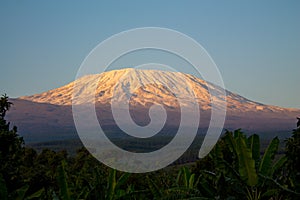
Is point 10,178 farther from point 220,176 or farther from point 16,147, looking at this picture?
point 220,176

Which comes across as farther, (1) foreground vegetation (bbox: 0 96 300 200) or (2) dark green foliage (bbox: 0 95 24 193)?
(2) dark green foliage (bbox: 0 95 24 193)

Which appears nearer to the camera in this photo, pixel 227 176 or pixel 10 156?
pixel 227 176

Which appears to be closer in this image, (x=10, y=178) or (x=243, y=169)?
(x=243, y=169)

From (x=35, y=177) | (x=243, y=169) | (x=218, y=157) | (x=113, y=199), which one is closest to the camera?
(x=243, y=169)

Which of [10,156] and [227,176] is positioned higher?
[10,156]

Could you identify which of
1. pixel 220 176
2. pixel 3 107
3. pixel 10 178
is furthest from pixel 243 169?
pixel 3 107

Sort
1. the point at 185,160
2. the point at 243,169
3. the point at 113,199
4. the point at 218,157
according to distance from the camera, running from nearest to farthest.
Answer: the point at 243,169 < the point at 218,157 < the point at 113,199 < the point at 185,160

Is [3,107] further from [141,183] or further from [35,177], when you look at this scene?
[141,183]

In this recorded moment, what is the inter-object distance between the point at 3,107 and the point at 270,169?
8508mm

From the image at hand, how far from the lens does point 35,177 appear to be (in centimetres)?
2075

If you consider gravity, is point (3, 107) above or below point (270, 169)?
above

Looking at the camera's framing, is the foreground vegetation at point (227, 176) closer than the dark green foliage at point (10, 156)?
Yes

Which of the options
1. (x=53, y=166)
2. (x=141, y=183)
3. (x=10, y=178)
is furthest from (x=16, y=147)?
(x=53, y=166)

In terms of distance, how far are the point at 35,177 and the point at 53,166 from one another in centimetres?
898
